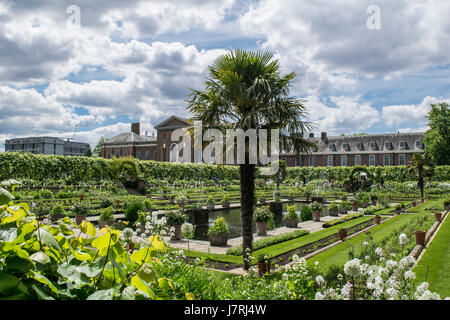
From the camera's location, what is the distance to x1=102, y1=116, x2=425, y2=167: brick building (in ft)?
172

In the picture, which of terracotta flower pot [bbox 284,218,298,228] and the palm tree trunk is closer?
the palm tree trunk

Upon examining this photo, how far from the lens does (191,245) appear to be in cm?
1096

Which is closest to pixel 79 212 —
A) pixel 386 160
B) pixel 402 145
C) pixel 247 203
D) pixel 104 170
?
pixel 247 203

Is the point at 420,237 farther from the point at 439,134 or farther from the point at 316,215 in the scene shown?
the point at 439,134

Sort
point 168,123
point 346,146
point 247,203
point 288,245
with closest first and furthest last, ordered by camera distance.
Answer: point 247,203
point 288,245
point 346,146
point 168,123

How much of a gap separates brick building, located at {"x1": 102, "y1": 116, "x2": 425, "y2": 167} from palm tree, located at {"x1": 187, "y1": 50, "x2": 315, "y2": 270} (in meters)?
42.3

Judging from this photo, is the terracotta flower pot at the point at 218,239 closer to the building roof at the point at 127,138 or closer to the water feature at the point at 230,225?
the water feature at the point at 230,225

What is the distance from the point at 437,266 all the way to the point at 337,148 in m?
52.5

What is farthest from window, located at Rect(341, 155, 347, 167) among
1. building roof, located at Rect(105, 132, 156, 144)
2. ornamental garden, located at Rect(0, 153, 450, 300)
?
building roof, located at Rect(105, 132, 156, 144)

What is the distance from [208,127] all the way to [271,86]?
1.99m

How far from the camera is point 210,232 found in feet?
36.1

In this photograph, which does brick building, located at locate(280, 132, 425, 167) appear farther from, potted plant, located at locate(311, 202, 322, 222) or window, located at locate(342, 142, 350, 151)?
potted plant, located at locate(311, 202, 322, 222)
